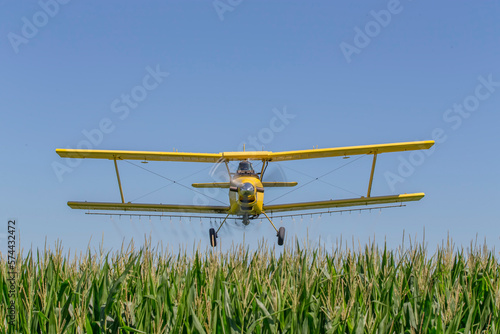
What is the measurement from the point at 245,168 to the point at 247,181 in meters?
0.83

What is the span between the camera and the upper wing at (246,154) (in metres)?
16.6

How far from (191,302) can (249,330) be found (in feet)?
3.78

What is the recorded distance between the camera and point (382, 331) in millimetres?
5785

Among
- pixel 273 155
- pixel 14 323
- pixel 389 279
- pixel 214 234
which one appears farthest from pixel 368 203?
pixel 14 323

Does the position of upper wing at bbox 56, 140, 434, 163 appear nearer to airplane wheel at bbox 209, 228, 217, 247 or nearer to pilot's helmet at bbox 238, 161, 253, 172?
pilot's helmet at bbox 238, 161, 253, 172

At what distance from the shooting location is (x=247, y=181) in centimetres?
1666

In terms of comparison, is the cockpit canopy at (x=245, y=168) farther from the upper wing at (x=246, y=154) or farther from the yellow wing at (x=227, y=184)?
the yellow wing at (x=227, y=184)

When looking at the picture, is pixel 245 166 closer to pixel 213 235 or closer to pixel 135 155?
pixel 213 235

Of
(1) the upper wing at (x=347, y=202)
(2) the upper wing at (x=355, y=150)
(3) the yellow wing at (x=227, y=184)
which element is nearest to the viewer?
(2) the upper wing at (x=355, y=150)

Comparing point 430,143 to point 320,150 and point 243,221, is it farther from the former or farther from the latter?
point 243,221

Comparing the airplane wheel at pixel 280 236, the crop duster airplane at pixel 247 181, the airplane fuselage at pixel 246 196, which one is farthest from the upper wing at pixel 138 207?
the airplane wheel at pixel 280 236

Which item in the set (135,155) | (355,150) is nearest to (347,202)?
(355,150)

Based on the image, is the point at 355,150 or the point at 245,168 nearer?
the point at 355,150

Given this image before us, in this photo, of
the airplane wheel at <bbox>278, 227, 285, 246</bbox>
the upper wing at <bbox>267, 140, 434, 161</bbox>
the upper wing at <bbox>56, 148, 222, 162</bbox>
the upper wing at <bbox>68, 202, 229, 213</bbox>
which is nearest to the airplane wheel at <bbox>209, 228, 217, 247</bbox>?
the upper wing at <bbox>68, 202, 229, 213</bbox>
